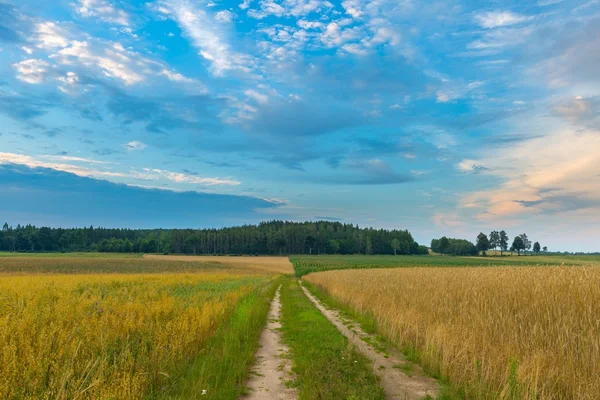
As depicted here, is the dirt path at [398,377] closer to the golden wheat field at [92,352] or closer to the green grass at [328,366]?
the green grass at [328,366]

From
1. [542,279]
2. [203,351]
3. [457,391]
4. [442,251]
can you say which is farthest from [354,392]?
[442,251]

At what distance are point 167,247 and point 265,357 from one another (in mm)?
174059

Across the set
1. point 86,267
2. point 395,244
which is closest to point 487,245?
point 395,244

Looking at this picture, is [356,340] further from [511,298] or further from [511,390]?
[511,390]

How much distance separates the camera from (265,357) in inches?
406

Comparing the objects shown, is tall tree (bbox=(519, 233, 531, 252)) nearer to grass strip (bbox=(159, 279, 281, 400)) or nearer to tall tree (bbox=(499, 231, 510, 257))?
tall tree (bbox=(499, 231, 510, 257))

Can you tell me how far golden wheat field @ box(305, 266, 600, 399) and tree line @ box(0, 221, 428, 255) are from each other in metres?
147

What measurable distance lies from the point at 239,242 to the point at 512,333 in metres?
160

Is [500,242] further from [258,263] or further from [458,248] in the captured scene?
[258,263]

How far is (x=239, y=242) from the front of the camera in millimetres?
163750

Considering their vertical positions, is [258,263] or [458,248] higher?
[458,248]

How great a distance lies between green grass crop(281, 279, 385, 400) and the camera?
713cm

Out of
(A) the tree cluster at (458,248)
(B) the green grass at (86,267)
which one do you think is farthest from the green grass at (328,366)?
(A) the tree cluster at (458,248)

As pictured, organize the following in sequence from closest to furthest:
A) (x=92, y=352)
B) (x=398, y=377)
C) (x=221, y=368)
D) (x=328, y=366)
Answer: (x=92, y=352) → (x=221, y=368) → (x=398, y=377) → (x=328, y=366)
